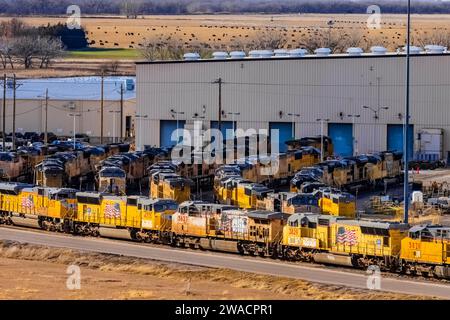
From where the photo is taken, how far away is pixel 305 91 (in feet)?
272

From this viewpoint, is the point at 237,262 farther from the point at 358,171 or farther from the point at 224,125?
the point at 224,125

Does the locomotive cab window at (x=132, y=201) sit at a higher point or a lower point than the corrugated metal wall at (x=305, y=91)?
lower

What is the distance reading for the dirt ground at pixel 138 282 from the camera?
34.9 m

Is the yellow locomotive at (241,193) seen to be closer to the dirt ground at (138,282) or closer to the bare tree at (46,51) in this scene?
the dirt ground at (138,282)

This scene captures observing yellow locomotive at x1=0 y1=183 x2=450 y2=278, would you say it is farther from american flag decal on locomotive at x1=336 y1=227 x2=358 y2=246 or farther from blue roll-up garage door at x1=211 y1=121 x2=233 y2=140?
blue roll-up garage door at x1=211 y1=121 x2=233 y2=140

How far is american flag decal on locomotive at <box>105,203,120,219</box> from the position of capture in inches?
2012

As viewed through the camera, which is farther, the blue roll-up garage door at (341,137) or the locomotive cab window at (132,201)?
the blue roll-up garage door at (341,137)

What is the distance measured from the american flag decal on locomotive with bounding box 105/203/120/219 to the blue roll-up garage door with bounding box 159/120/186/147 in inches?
1421

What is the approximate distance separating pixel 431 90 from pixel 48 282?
45.7 m

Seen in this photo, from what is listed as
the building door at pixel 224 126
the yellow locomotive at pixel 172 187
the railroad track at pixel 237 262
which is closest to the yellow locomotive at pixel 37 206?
the railroad track at pixel 237 262

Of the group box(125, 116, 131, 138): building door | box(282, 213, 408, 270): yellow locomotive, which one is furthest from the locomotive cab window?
box(125, 116, 131, 138): building door

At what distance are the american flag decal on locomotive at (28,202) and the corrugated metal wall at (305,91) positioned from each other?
31.5 metres

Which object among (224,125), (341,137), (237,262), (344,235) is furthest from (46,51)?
(344,235)
